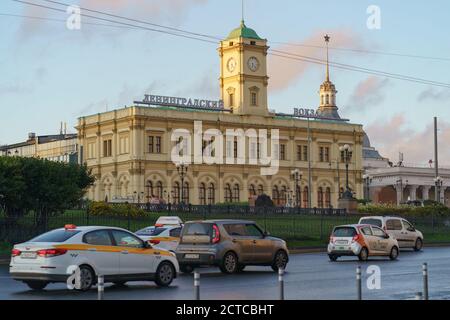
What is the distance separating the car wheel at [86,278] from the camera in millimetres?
20422

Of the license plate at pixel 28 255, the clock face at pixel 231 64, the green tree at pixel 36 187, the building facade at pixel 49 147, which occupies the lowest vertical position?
the license plate at pixel 28 255

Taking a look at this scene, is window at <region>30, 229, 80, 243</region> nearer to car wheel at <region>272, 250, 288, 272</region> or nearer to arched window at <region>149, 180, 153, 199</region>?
car wheel at <region>272, 250, 288, 272</region>

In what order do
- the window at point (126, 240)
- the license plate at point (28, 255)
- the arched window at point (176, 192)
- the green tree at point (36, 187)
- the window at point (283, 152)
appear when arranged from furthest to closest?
the window at point (283, 152) < the arched window at point (176, 192) < the green tree at point (36, 187) < the window at point (126, 240) < the license plate at point (28, 255)

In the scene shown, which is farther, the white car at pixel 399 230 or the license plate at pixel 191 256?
the white car at pixel 399 230

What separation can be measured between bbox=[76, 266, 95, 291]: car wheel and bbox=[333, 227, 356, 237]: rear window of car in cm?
1555

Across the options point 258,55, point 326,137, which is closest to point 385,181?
point 326,137

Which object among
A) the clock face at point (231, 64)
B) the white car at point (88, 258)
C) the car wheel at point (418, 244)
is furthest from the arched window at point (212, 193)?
the white car at point (88, 258)

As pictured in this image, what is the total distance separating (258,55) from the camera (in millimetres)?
107688

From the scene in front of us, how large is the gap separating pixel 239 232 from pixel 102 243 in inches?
282

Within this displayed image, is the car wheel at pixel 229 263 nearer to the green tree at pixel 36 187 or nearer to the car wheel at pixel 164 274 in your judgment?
the car wheel at pixel 164 274

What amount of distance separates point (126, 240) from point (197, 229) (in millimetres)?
5734

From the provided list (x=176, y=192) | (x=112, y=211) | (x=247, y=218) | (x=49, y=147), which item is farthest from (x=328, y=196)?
(x=112, y=211)

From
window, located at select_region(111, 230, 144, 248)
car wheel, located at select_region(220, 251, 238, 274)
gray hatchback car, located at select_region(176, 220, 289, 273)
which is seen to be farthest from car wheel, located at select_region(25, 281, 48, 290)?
car wheel, located at select_region(220, 251, 238, 274)
